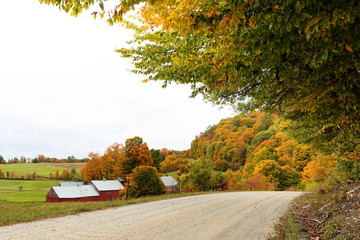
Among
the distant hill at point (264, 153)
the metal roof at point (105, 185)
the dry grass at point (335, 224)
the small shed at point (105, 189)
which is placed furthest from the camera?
the metal roof at point (105, 185)

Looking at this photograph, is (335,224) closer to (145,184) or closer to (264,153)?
(145,184)

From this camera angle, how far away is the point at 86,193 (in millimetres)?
33531

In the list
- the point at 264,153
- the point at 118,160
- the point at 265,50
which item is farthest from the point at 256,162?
the point at 265,50

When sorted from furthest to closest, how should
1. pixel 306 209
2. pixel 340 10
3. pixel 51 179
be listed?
pixel 51 179, pixel 306 209, pixel 340 10

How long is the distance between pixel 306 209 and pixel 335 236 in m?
4.39

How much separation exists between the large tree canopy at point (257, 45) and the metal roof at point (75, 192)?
32504 millimetres

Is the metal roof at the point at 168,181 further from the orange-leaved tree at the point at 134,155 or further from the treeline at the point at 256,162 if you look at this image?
the orange-leaved tree at the point at 134,155

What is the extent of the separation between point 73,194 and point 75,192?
0.60 m

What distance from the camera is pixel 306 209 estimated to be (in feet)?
28.4

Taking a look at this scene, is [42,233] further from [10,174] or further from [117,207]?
[10,174]

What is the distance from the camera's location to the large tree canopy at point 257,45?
109 inches

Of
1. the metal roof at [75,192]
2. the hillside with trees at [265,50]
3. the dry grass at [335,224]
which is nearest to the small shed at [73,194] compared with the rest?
the metal roof at [75,192]

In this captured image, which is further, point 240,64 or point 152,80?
point 152,80

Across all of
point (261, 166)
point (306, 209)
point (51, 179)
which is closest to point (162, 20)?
point (306, 209)
